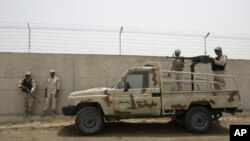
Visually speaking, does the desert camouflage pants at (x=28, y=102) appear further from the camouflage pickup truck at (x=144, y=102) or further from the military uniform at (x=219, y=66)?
the military uniform at (x=219, y=66)

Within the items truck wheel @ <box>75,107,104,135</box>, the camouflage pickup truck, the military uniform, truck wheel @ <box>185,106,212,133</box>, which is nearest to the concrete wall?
the military uniform

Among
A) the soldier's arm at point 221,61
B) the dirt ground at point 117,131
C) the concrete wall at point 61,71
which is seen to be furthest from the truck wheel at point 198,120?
the concrete wall at point 61,71

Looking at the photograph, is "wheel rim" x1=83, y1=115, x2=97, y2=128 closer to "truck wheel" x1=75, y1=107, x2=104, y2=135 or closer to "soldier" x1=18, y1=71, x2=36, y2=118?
"truck wheel" x1=75, y1=107, x2=104, y2=135

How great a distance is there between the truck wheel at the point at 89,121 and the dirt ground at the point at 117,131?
20 cm

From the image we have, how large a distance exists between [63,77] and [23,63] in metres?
1.59

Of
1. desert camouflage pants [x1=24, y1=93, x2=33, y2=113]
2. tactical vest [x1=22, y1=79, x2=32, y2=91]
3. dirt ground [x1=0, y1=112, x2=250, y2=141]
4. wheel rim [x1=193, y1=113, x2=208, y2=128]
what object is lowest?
dirt ground [x1=0, y1=112, x2=250, y2=141]

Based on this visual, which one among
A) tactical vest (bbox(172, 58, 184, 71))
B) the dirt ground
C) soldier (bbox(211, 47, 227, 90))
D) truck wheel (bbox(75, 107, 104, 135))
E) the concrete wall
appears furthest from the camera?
the concrete wall

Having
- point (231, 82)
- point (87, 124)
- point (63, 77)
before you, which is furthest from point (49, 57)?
point (231, 82)

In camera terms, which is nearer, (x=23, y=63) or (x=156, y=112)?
(x=156, y=112)

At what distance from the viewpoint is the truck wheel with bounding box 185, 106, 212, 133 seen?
11875 millimetres

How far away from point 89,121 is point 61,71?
14.1ft

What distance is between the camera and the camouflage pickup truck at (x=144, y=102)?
1171cm

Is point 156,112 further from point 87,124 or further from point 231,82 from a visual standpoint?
point 231,82

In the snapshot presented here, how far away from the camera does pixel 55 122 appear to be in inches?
559
